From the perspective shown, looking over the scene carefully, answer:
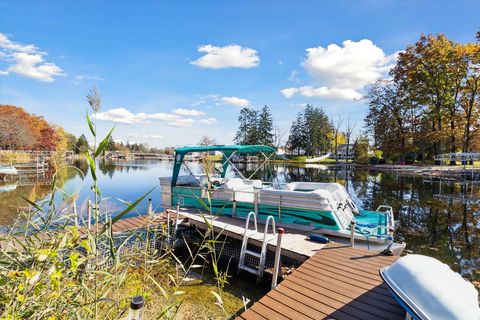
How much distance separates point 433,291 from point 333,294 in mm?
1659

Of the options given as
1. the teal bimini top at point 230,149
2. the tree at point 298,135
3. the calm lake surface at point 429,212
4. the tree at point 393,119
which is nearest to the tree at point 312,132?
the tree at point 298,135

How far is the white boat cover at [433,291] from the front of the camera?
2465 mm

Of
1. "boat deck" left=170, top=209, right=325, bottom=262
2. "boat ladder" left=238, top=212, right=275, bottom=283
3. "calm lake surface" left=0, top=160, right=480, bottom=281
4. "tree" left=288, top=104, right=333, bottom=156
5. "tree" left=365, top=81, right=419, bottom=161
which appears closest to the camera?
"boat deck" left=170, top=209, right=325, bottom=262

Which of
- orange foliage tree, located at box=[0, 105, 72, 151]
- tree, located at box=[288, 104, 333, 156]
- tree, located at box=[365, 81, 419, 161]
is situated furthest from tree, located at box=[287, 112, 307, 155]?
orange foliage tree, located at box=[0, 105, 72, 151]

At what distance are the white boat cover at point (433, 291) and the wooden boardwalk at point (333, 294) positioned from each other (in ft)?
2.81

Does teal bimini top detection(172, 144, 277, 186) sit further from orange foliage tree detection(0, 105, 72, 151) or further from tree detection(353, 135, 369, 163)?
tree detection(353, 135, 369, 163)

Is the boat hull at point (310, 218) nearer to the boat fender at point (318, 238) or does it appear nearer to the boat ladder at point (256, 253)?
the boat fender at point (318, 238)

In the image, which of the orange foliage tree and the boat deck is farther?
the orange foliage tree

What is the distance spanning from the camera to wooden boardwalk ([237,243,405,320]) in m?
3.58

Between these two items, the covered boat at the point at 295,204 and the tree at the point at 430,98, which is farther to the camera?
the tree at the point at 430,98

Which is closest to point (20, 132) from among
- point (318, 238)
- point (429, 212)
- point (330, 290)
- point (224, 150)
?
point (224, 150)

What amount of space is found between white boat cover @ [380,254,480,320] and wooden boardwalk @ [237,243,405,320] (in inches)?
33.7

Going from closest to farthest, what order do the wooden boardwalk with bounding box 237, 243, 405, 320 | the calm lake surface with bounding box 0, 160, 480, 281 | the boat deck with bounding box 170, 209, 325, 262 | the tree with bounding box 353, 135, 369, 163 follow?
the wooden boardwalk with bounding box 237, 243, 405, 320 → the boat deck with bounding box 170, 209, 325, 262 → the calm lake surface with bounding box 0, 160, 480, 281 → the tree with bounding box 353, 135, 369, 163

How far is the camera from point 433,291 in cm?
262
